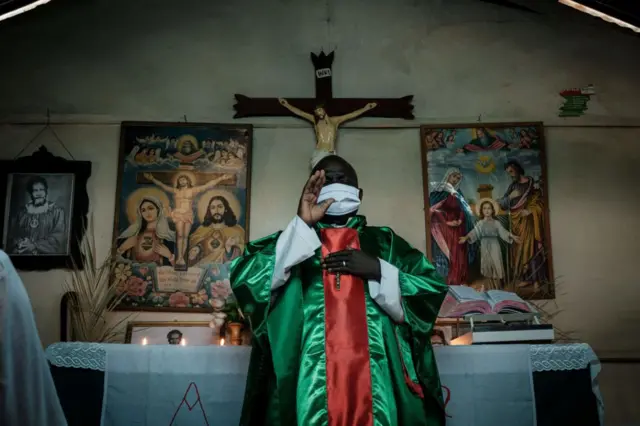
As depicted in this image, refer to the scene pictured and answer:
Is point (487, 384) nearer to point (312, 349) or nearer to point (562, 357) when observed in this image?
point (562, 357)

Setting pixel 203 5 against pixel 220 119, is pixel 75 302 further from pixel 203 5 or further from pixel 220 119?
pixel 203 5

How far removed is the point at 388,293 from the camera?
2.75m

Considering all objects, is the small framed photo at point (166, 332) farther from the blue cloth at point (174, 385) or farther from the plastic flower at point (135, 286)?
the blue cloth at point (174, 385)

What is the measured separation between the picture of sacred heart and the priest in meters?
0.53

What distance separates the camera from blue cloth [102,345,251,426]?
10.4 feet

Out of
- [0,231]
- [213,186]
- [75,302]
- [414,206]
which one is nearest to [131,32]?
[213,186]

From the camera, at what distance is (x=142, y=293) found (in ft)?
14.7

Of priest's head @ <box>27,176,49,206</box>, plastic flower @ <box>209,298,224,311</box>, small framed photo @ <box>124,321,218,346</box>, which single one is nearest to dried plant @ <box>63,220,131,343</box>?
small framed photo @ <box>124,321,218,346</box>

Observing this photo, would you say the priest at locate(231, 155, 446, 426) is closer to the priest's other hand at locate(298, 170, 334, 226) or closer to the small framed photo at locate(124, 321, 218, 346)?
the priest's other hand at locate(298, 170, 334, 226)

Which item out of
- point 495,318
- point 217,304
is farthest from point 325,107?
point 495,318

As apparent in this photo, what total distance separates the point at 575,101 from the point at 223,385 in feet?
12.1

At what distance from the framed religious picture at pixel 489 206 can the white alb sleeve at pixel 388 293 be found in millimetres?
1870

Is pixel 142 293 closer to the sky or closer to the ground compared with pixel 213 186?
closer to the ground

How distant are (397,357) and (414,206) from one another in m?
2.16
